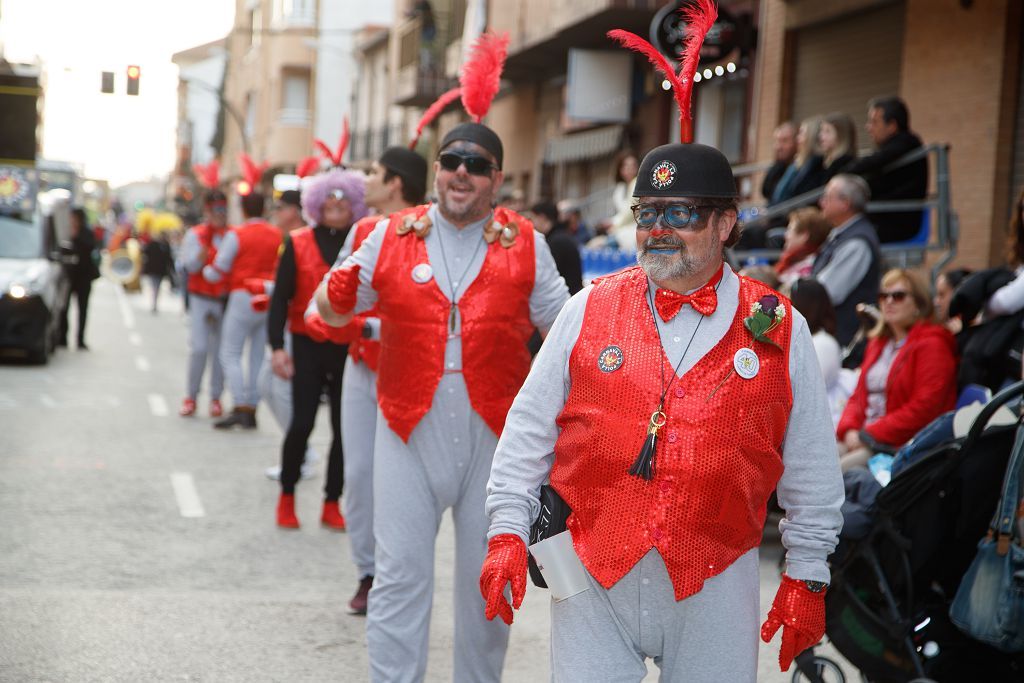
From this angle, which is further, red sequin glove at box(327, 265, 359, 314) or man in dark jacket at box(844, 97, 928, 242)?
man in dark jacket at box(844, 97, 928, 242)

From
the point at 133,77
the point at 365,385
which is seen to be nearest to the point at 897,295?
the point at 365,385

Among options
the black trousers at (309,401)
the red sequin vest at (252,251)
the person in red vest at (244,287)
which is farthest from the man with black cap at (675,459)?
the red sequin vest at (252,251)

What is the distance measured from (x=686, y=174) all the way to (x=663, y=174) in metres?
0.06

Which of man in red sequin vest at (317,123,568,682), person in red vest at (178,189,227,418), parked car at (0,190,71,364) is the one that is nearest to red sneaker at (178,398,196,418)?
person in red vest at (178,189,227,418)

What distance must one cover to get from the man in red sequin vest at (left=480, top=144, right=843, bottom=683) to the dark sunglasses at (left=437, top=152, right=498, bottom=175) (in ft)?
5.08

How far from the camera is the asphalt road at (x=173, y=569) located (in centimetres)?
572

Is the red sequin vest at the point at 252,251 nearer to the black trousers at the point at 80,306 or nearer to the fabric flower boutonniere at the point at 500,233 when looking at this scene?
the fabric flower boutonniere at the point at 500,233

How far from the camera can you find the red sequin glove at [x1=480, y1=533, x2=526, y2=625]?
10.8ft

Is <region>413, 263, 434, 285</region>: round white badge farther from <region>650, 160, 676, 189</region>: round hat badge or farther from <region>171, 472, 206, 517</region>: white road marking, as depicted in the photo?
<region>171, 472, 206, 517</region>: white road marking

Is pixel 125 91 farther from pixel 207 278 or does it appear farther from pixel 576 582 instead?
pixel 576 582

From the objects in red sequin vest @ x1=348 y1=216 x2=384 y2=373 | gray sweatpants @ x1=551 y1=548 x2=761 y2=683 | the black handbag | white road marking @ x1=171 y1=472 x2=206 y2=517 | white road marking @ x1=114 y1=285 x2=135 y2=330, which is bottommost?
white road marking @ x1=114 y1=285 x2=135 y2=330

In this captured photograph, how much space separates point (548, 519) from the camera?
11.3ft

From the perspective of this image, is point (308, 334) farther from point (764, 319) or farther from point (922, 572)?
point (764, 319)

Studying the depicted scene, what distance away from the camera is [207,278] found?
40.5ft
